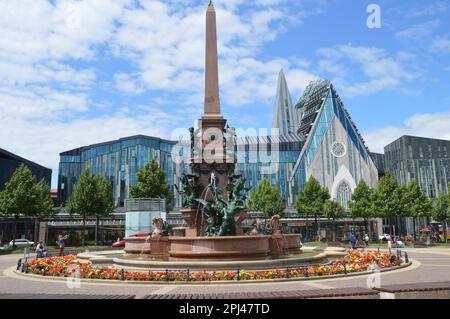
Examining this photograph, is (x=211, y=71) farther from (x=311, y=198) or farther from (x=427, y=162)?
(x=427, y=162)

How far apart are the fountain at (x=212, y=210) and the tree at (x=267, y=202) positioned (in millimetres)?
36975

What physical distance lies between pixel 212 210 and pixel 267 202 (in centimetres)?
4183

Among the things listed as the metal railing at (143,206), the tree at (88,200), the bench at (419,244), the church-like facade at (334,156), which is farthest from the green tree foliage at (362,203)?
the church-like facade at (334,156)

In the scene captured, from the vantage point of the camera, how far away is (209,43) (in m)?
28.4

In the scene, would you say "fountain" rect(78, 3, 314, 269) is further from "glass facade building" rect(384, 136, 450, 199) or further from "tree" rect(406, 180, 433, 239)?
"glass facade building" rect(384, 136, 450, 199)

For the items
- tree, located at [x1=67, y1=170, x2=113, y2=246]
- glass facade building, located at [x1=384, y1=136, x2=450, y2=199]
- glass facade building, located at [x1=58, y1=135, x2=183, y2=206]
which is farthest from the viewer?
glass facade building, located at [x1=384, y1=136, x2=450, y2=199]

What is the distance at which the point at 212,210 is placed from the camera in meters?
21.8

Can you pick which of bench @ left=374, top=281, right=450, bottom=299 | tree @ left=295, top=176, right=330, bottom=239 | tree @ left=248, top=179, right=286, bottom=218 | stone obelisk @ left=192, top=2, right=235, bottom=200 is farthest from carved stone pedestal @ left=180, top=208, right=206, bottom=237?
tree @ left=248, top=179, right=286, bottom=218

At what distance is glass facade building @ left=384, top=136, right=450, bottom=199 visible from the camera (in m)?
104

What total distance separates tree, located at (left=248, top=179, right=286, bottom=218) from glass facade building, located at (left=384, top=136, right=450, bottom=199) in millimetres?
53591

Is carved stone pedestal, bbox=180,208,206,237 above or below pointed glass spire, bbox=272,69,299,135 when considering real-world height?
below

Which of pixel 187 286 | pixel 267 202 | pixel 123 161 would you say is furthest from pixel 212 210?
pixel 123 161
